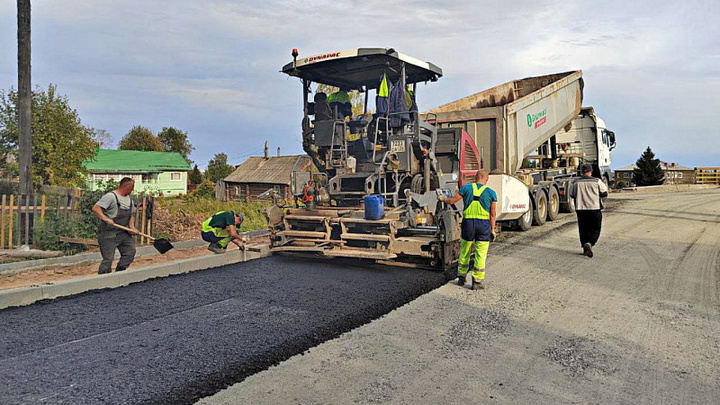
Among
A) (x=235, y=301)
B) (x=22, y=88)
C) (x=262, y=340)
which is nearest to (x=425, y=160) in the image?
(x=235, y=301)

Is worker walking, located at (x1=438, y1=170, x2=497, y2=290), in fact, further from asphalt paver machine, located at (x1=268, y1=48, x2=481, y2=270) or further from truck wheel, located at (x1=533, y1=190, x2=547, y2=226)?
truck wheel, located at (x1=533, y1=190, x2=547, y2=226)

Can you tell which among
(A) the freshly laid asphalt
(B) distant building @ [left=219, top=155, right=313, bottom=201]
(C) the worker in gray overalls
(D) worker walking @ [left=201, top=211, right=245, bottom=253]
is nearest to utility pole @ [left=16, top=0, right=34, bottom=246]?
(C) the worker in gray overalls

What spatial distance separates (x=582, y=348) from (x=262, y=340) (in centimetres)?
259

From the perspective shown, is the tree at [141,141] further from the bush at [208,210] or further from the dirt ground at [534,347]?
the dirt ground at [534,347]

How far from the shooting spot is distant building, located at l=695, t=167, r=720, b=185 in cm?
3519

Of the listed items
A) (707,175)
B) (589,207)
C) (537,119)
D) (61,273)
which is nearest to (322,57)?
(589,207)

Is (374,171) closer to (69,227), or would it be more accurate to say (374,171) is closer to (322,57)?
(322,57)

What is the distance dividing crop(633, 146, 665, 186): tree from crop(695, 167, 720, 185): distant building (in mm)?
2488

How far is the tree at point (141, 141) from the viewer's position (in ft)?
166

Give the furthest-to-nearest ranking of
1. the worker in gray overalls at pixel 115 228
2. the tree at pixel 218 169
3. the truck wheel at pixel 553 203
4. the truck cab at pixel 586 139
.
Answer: the tree at pixel 218 169
the truck cab at pixel 586 139
the truck wheel at pixel 553 203
the worker in gray overalls at pixel 115 228

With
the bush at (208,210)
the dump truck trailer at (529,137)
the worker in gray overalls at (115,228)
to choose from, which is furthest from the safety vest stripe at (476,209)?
the bush at (208,210)

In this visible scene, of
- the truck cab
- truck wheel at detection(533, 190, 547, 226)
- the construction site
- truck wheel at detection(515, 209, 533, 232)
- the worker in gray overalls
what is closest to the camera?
the construction site

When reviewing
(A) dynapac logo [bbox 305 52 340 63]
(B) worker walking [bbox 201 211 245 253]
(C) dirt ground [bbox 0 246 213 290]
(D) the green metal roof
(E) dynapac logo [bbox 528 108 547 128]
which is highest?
(D) the green metal roof

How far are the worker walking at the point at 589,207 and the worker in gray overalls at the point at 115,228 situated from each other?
682 cm
